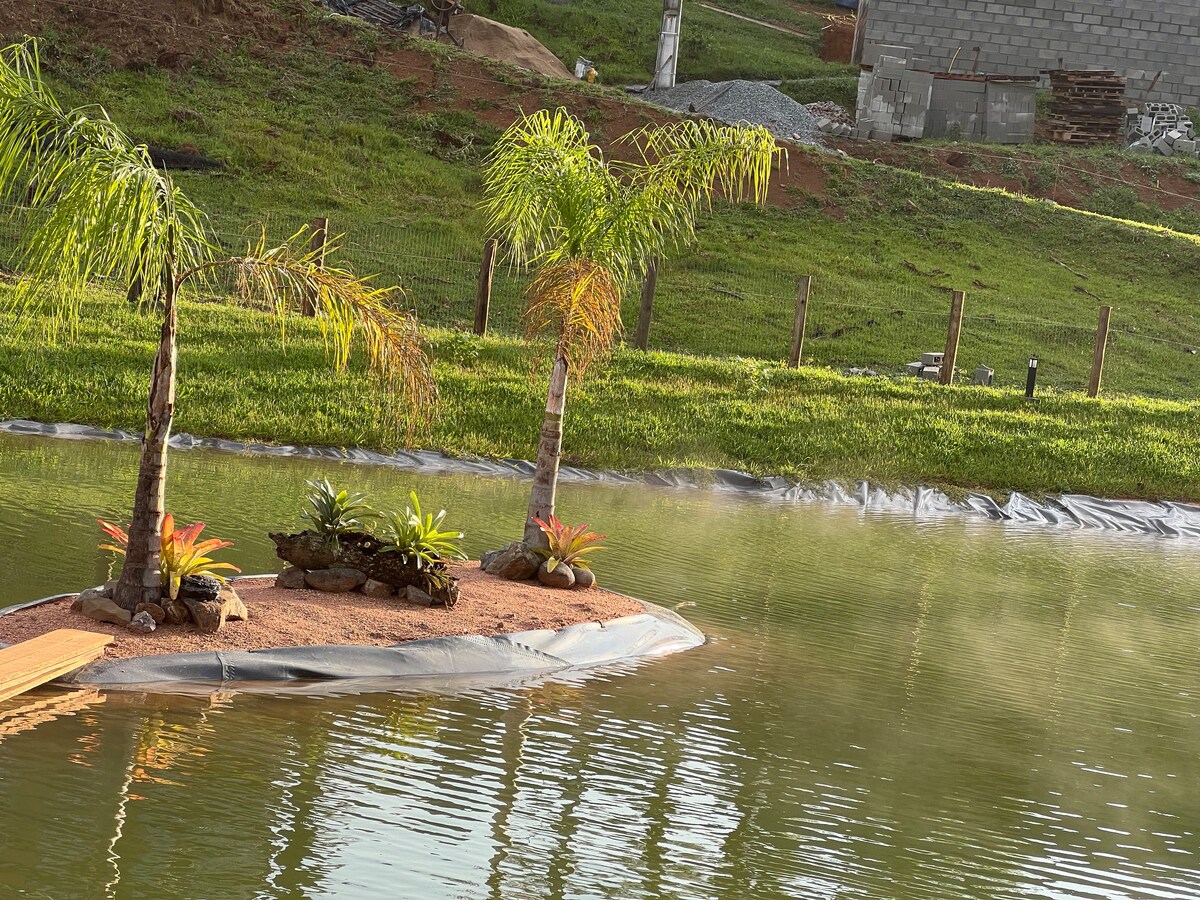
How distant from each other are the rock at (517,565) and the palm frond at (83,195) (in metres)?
4.00

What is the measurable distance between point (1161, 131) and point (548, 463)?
139 ft

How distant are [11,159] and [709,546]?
27.8 feet

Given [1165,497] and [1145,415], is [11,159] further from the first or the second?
[1145,415]

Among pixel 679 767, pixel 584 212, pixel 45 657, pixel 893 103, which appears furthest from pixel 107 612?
pixel 893 103

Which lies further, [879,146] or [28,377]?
[879,146]

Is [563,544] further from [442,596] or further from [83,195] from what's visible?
[83,195]

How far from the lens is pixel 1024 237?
3741 centimetres

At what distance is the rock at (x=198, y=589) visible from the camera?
8.87 metres

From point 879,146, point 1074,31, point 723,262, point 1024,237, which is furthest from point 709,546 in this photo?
point 1074,31

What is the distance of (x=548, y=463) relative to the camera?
39.3 ft

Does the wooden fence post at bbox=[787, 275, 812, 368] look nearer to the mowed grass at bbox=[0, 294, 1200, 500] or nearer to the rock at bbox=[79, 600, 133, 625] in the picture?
the mowed grass at bbox=[0, 294, 1200, 500]

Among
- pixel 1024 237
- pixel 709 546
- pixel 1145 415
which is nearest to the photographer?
pixel 709 546

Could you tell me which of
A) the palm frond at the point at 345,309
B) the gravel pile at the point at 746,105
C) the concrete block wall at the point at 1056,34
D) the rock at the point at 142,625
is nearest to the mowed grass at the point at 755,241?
the gravel pile at the point at 746,105

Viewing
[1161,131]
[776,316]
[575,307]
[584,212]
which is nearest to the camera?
[575,307]
